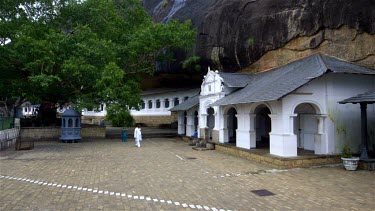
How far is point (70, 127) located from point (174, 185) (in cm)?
1566

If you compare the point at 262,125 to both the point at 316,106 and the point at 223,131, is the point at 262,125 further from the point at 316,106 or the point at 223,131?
the point at 316,106

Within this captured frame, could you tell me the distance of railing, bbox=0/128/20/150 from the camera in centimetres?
1836

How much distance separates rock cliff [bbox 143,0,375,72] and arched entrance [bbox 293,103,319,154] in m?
3.48

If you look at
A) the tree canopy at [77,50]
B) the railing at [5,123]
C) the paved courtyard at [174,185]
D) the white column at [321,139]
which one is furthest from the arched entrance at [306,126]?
the railing at [5,123]

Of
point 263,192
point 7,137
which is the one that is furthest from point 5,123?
point 263,192

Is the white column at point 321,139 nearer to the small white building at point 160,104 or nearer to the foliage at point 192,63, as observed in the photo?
the foliage at point 192,63

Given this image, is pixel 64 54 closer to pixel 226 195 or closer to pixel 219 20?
pixel 219 20

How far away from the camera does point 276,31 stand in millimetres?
19594

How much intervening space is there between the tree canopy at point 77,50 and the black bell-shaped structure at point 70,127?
3.86 feet

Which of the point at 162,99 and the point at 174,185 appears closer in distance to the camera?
the point at 174,185

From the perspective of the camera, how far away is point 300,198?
8.09 m

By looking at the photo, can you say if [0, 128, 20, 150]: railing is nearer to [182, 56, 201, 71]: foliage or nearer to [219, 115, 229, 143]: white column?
[219, 115, 229, 143]: white column

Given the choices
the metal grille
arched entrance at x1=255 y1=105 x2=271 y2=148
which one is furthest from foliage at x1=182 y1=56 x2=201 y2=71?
the metal grille

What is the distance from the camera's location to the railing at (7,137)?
18356mm
